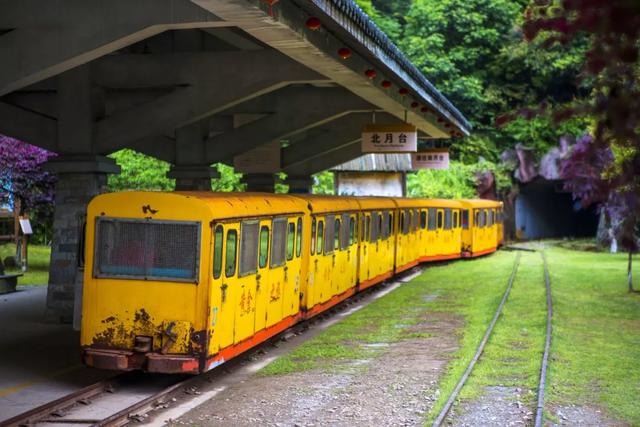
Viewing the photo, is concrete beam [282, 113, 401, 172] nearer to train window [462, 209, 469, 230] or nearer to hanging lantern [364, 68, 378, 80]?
train window [462, 209, 469, 230]

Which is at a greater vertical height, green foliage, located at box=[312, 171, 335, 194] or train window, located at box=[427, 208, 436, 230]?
green foliage, located at box=[312, 171, 335, 194]

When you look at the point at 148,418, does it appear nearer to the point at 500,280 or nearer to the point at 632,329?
the point at 632,329

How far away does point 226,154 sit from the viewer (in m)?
22.7

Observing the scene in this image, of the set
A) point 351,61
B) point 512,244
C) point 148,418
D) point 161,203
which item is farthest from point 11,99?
point 512,244

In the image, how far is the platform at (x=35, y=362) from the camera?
10.8 meters

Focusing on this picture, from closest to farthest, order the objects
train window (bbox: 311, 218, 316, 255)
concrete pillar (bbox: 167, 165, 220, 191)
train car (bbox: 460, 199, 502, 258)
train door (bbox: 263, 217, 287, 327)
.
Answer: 1. train door (bbox: 263, 217, 287, 327)
2. train window (bbox: 311, 218, 316, 255)
3. concrete pillar (bbox: 167, 165, 220, 191)
4. train car (bbox: 460, 199, 502, 258)

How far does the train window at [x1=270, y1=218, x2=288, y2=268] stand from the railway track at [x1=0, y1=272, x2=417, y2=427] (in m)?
1.58

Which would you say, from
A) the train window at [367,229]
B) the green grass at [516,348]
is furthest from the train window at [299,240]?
the train window at [367,229]

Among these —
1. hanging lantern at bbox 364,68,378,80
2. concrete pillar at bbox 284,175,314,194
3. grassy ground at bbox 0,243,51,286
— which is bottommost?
grassy ground at bbox 0,243,51,286

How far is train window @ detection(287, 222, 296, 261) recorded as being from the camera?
47.1 feet

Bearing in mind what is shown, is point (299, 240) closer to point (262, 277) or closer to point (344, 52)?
point (262, 277)

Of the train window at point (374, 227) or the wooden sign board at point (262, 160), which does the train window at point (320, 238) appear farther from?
the wooden sign board at point (262, 160)

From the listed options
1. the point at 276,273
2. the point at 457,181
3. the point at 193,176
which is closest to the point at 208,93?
the point at 276,273

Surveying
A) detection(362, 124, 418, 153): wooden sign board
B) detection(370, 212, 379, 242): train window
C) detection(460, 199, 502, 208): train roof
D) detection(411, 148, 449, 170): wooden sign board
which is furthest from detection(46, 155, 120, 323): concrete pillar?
detection(460, 199, 502, 208): train roof
